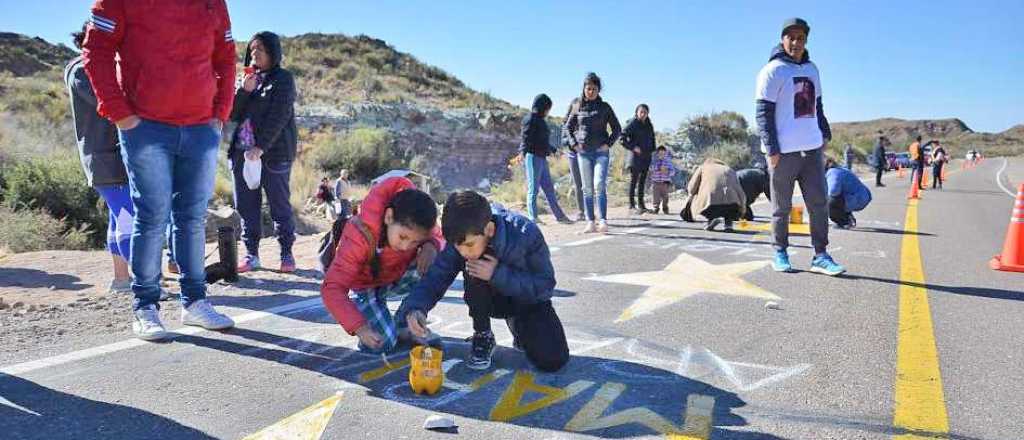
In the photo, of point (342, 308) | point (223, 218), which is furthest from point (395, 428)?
point (223, 218)

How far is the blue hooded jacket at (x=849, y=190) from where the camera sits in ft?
30.0

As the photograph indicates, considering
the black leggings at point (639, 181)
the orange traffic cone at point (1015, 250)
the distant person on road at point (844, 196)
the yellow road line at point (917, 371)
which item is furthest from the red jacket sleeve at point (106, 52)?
the black leggings at point (639, 181)

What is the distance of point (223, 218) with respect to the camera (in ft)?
33.5

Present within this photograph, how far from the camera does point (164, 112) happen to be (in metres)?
3.79

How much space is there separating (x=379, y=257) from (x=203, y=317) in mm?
1158

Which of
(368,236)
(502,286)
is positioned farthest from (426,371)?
(368,236)

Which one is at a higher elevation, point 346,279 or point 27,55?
point 27,55

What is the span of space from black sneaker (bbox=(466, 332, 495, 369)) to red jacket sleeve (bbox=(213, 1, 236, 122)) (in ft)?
6.42

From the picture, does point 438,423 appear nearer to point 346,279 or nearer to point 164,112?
point 346,279

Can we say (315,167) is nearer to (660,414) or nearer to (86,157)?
(86,157)

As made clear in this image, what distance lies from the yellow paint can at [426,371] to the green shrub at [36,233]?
6.22 metres

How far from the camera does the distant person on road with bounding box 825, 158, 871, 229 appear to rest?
9.16 meters

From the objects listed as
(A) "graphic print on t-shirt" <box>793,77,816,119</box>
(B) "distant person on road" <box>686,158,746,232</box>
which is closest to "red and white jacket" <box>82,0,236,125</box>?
(A) "graphic print on t-shirt" <box>793,77,816,119</box>

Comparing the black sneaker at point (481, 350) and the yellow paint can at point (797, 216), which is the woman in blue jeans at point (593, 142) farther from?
the black sneaker at point (481, 350)
